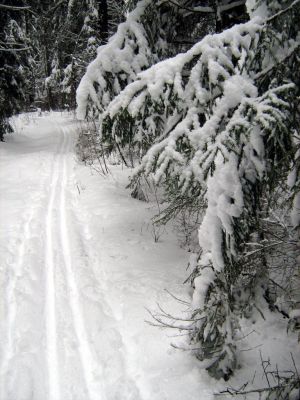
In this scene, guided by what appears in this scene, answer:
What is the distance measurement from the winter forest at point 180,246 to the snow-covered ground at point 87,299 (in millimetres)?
22

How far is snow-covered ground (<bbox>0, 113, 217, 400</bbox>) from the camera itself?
3.69 meters

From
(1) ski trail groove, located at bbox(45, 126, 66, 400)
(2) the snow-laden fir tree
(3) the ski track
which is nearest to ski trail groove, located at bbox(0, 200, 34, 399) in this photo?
(3) the ski track

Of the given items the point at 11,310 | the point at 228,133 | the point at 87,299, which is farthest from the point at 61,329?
the point at 228,133

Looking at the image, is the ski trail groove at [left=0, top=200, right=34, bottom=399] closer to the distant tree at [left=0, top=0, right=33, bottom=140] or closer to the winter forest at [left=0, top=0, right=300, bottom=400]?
the winter forest at [left=0, top=0, right=300, bottom=400]

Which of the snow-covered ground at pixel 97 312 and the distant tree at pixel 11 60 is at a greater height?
the distant tree at pixel 11 60

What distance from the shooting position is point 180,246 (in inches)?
266

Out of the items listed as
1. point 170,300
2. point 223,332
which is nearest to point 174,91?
point 223,332

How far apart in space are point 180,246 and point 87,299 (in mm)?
2398

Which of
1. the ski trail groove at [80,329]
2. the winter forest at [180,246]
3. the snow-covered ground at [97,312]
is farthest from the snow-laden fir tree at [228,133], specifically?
the ski trail groove at [80,329]

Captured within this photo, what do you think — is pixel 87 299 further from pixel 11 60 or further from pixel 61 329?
pixel 11 60

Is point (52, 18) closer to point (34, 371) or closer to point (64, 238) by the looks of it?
point (64, 238)

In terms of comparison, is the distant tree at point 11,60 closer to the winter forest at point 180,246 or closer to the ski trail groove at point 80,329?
the winter forest at point 180,246

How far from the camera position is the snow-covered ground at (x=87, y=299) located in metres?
3.69

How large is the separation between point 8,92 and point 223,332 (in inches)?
634
